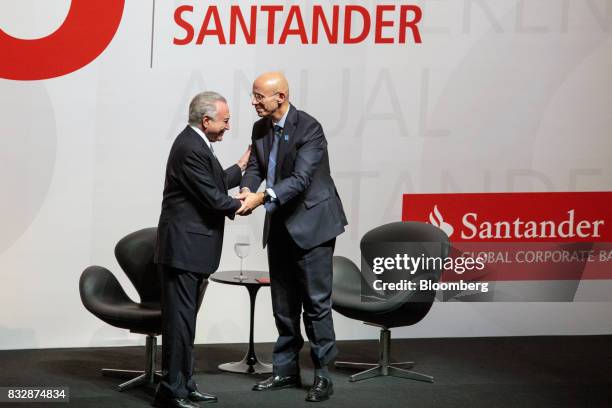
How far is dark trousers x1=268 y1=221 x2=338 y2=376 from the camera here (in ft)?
17.1

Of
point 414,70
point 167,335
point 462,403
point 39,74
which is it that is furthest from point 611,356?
point 39,74

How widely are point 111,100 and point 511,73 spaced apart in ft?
9.36

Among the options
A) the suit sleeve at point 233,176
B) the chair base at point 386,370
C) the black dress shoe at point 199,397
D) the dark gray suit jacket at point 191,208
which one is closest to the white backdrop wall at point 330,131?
the suit sleeve at point 233,176

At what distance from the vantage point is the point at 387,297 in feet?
19.8

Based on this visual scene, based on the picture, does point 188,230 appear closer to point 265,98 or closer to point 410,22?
point 265,98

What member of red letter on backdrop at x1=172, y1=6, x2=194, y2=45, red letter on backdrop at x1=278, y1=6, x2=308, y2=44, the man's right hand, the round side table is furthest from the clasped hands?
red letter on backdrop at x1=278, y1=6, x2=308, y2=44

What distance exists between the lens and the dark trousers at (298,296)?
520cm

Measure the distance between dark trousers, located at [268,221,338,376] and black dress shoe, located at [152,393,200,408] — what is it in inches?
26.7

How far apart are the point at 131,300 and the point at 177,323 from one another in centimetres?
91

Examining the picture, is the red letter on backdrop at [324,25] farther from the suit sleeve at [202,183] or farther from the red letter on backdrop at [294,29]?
the suit sleeve at [202,183]

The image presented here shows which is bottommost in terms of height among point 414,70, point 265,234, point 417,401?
point 417,401

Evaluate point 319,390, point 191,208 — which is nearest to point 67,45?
point 191,208

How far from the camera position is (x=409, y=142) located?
22.6ft

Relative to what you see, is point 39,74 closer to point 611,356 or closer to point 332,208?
point 332,208
